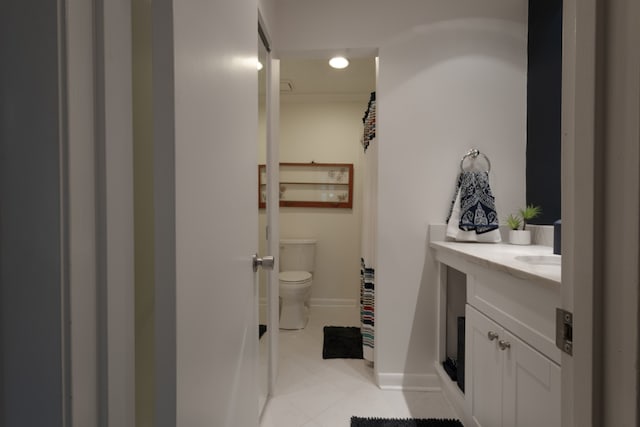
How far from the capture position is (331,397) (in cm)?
165

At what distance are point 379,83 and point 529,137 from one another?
0.97 meters

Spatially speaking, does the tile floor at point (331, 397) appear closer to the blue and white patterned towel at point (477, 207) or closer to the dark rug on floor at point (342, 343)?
the dark rug on floor at point (342, 343)

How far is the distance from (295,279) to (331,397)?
103 centimetres

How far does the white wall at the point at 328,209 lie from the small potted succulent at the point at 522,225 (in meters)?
1.54

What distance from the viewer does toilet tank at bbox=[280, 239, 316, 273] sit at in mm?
2928

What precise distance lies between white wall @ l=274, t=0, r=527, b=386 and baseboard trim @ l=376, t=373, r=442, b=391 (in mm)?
107

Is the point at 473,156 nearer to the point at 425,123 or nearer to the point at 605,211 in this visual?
the point at 425,123

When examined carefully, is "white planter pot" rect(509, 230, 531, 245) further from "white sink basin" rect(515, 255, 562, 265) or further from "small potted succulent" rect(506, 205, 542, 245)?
"white sink basin" rect(515, 255, 562, 265)

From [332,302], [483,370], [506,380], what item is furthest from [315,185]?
[506,380]

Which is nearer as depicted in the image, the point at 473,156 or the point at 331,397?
the point at 331,397

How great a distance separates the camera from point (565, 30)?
422mm

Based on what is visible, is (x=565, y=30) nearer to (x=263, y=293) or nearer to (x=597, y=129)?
(x=597, y=129)

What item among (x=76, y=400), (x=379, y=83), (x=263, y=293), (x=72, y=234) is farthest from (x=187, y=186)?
(x=379, y=83)

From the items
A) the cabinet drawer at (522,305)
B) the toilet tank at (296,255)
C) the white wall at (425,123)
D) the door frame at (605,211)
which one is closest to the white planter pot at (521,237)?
the white wall at (425,123)
